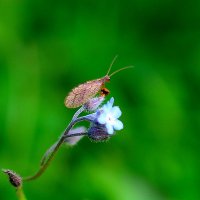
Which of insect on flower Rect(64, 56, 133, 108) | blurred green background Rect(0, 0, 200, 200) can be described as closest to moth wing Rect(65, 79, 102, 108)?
insect on flower Rect(64, 56, 133, 108)

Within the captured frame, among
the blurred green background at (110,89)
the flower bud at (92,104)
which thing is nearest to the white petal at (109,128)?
the flower bud at (92,104)

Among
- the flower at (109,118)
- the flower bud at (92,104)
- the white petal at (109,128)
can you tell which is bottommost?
the white petal at (109,128)

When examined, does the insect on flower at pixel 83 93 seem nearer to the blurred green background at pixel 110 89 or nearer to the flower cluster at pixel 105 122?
the flower cluster at pixel 105 122

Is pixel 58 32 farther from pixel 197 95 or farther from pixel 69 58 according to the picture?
pixel 197 95

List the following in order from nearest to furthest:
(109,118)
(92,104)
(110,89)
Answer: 1. (109,118)
2. (92,104)
3. (110,89)

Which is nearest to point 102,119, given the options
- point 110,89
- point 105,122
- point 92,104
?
point 105,122

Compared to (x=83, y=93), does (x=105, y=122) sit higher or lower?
lower

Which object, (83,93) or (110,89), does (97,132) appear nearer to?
(83,93)
